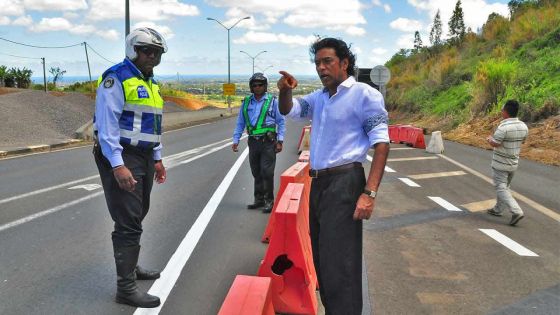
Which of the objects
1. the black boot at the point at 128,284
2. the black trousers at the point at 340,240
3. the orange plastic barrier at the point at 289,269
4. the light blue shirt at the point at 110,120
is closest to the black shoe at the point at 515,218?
the orange plastic barrier at the point at 289,269

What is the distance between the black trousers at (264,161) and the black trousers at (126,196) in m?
3.42

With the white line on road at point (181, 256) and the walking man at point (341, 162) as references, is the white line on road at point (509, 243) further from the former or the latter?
the white line on road at point (181, 256)

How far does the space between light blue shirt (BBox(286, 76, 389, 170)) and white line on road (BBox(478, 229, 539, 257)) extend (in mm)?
3472

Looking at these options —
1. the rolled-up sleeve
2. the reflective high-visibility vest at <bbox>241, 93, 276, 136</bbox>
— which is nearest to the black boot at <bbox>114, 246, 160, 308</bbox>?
the rolled-up sleeve

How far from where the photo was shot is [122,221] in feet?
13.7

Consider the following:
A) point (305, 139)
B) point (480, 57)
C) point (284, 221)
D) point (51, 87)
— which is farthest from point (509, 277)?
point (51, 87)

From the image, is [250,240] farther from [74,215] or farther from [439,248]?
[74,215]

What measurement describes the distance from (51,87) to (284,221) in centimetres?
5215

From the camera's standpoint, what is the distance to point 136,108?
163 inches

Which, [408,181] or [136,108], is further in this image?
[408,181]

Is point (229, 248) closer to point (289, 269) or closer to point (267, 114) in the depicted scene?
point (289, 269)

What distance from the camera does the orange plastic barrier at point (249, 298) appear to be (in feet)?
9.89

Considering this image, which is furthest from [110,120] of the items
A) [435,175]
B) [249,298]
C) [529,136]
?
[529,136]

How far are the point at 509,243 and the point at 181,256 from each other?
3.89m
